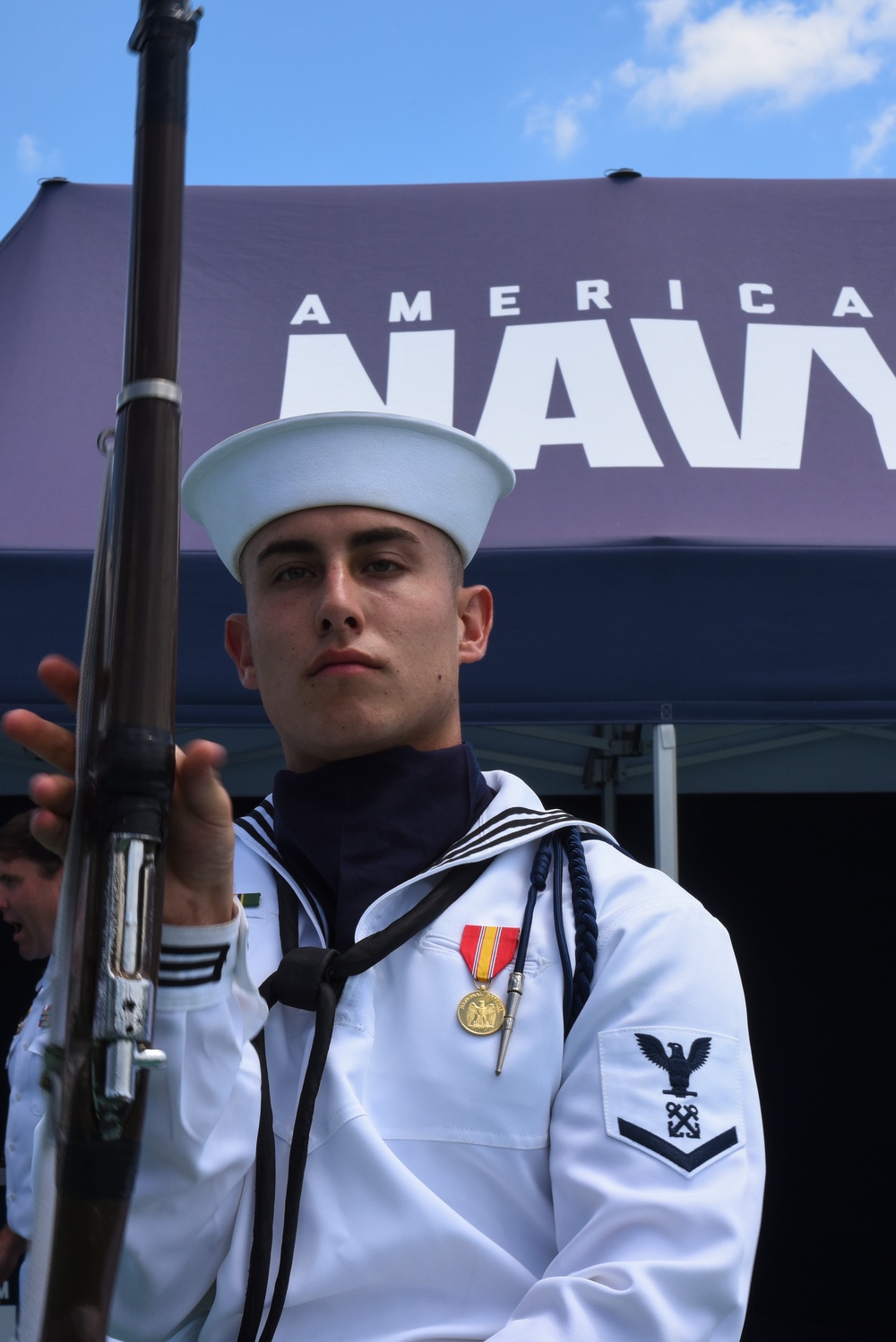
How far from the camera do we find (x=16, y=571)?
8.04 feet

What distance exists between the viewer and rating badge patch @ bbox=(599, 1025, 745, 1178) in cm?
96

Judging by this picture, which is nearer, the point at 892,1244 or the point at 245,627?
the point at 245,627

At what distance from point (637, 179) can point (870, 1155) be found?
3.21m

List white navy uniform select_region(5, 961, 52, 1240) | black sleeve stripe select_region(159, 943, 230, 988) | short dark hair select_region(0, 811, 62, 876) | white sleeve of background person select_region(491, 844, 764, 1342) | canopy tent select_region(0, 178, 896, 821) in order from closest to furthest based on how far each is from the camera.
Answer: black sleeve stripe select_region(159, 943, 230, 988) < white sleeve of background person select_region(491, 844, 764, 1342) < white navy uniform select_region(5, 961, 52, 1240) < canopy tent select_region(0, 178, 896, 821) < short dark hair select_region(0, 811, 62, 876)

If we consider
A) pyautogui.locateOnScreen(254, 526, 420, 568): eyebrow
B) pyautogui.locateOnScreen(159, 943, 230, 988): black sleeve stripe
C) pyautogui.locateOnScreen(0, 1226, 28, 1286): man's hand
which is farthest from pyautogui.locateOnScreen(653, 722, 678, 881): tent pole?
pyautogui.locateOnScreen(159, 943, 230, 988): black sleeve stripe

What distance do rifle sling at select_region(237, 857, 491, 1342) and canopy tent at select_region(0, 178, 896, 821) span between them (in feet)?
4.49

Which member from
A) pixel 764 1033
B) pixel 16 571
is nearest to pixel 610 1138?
pixel 16 571

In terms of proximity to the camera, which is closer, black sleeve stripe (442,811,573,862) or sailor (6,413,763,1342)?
sailor (6,413,763,1342)

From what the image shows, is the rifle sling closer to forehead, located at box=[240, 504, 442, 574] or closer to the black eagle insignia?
the black eagle insignia

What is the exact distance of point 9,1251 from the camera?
8.90ft

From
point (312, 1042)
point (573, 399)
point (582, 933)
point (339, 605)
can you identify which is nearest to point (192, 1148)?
point (312, 1042)

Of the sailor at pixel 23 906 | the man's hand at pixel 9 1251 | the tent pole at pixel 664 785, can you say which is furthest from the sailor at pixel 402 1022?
the man's hand at pixel 9 1251

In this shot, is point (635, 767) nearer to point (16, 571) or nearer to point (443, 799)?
point (16, 571)

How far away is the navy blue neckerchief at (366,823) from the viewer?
3.78ft
